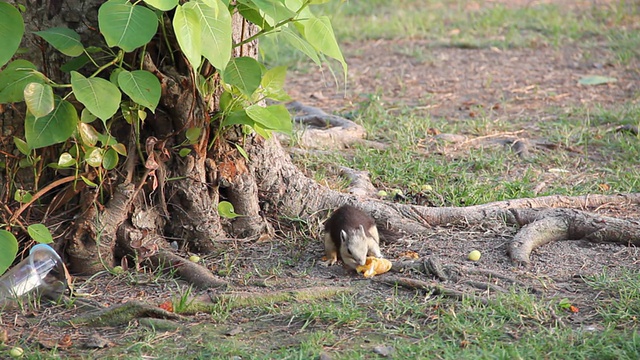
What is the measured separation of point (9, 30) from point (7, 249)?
0.97 meters

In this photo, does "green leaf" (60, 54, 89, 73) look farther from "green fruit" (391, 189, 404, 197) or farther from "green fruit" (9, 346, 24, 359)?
"green fruit" (391, 189, 404, 197)

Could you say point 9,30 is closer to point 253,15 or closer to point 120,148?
point 120,148

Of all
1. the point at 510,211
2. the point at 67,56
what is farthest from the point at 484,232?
the point at 67,56

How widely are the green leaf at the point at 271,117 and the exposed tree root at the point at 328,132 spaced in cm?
195

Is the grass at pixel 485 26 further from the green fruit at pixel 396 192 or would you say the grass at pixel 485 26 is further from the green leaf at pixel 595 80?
the green fruit at pixel 396 192

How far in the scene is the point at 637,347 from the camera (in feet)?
11.2

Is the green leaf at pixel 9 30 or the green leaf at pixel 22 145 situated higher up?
the green leaf at pixel 9 30

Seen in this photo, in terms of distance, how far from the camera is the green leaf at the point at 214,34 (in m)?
3.55

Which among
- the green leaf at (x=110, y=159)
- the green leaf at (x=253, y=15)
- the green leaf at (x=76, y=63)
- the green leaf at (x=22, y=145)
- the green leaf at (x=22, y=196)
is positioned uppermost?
the green leaf at (x=253, y=15)

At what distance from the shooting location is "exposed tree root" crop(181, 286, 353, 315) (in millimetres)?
3930

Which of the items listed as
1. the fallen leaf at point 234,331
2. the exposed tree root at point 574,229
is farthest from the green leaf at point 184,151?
the exposed tree root at point 574,229

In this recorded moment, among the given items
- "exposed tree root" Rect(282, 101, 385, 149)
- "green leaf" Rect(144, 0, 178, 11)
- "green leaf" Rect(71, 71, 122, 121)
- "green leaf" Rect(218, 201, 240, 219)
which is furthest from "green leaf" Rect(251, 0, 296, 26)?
"exposed tree root" Rect(282, 101, 385, 149)

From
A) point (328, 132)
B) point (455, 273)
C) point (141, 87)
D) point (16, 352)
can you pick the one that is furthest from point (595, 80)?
point (16, 352)

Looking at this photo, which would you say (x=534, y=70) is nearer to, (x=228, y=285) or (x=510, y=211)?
(x=510, y=211)
